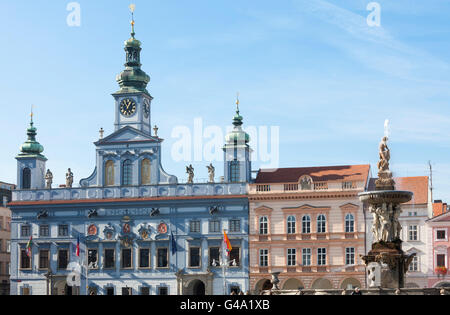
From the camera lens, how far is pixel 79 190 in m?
73.8

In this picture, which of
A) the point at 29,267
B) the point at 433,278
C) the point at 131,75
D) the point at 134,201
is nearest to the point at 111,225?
the point at 134,201

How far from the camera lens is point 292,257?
6888cm

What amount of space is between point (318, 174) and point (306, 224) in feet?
14.9

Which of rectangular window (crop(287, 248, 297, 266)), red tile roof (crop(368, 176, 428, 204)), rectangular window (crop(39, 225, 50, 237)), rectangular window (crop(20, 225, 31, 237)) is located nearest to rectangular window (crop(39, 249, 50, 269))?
rectangular window (crop(39, 225, 50, 237))

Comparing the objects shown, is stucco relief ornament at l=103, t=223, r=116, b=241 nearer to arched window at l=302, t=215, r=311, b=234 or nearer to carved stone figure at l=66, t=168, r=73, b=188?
carved stone figure at l=66, t=168, r=73, b=188

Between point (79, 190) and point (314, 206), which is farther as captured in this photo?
point (79, 190)

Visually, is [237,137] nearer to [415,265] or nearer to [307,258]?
[307,258]

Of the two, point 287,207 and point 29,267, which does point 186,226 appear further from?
point 29,267

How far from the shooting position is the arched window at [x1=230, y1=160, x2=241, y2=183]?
71.8 meters

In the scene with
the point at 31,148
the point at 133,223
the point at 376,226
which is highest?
the point at 31,148

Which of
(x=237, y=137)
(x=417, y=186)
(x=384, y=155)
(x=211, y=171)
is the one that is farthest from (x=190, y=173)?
(x=384, y=155)

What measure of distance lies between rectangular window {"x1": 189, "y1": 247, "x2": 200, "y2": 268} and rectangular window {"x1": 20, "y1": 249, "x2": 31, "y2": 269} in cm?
1369

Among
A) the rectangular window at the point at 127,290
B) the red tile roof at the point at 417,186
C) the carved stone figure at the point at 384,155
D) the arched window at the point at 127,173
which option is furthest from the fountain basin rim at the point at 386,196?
the arched window at the point at 127,173
